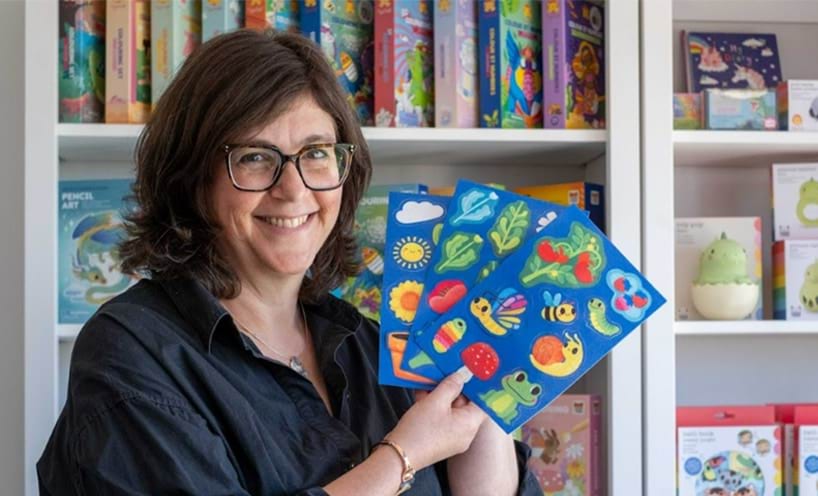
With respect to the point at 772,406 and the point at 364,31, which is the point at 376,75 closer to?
the point at 364,31

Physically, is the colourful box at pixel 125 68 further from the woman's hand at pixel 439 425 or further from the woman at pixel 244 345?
the woman's hand at pixel 439 425

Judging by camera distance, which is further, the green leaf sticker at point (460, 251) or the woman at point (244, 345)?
the green leaf sticker at point (460, 251)

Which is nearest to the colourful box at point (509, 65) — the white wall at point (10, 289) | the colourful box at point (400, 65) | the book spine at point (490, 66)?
the book spine at point (490, 66)

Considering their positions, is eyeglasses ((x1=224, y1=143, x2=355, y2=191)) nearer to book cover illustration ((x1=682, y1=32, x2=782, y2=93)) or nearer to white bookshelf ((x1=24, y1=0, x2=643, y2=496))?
white bookshelf ((x1=24, y1=0, x2=643, y2=496))

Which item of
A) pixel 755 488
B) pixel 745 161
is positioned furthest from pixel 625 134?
pixel 755 488

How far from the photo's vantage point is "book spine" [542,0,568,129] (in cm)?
196

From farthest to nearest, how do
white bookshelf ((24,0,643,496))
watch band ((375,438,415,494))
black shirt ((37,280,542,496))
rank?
1. white bookshelf ((24,0,643,496))
2. watch band ((375,438,415,494))
3. black shirt ((37,280,542,496))

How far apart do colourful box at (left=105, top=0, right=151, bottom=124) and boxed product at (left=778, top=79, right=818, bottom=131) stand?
1254mm

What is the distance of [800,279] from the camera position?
2.01 meters

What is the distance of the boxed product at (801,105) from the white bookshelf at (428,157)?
324 millimetres

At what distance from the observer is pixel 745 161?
219cm

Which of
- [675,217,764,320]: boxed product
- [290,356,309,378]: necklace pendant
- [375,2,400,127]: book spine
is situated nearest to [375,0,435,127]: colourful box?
[375,2,400,127]: book spine

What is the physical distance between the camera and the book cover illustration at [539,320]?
1283mm

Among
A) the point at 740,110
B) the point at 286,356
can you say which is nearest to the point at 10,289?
the point at 286,356
